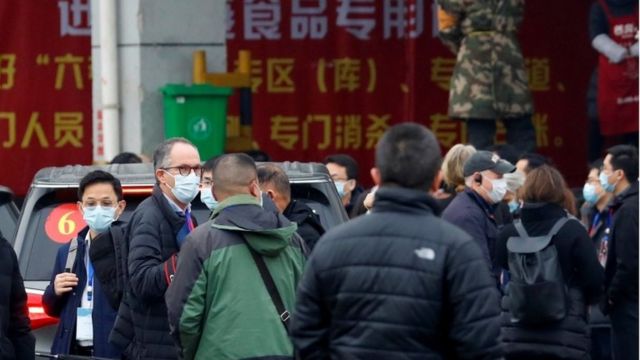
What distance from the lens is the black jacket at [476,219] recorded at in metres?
9.05

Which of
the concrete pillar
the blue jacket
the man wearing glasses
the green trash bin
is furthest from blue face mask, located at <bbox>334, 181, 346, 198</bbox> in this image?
the man wearing glasses

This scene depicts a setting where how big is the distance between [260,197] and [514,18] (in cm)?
700

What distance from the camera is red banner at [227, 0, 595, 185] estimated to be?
16.8 m

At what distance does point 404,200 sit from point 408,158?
152 mm

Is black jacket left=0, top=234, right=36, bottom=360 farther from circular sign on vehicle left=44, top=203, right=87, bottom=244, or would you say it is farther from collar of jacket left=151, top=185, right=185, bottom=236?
circular sign on vehicle left=44, top=203, right=87, bottom=244

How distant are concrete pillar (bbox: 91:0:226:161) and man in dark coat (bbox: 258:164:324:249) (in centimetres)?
557

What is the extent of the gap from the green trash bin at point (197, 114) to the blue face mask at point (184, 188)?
17.8ft

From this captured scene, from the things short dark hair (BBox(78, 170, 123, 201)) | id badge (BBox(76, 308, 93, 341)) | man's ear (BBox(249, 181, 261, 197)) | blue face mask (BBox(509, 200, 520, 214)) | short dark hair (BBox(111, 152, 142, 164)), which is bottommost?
id badge (BBox(76, 308, 93, 341))

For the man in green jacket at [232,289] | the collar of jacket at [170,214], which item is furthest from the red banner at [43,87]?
the man in green jacket at [232,289]

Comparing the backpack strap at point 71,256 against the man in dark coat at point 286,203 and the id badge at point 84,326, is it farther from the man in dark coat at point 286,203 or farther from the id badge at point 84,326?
the man in dark coat at point 286,203

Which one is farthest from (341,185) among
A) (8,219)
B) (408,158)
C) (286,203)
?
(408,158)

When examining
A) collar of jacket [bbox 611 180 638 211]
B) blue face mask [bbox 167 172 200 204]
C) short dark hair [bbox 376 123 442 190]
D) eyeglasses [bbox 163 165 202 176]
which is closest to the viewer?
short dark hair [bbox 376 123 442 190]

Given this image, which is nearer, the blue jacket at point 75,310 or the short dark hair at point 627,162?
the blue jacket at point 75,310

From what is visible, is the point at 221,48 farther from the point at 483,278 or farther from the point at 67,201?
the point at 483,278
